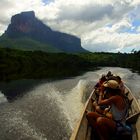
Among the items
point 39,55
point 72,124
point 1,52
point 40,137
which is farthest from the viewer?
point 39,55

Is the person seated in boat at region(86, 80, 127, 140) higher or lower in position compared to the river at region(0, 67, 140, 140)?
higher

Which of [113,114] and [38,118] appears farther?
[38,118]

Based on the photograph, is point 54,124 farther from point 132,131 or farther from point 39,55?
point 39,55

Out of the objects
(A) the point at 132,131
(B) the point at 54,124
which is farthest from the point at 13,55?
(A) the point at 132,131

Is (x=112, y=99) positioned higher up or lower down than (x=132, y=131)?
higher up

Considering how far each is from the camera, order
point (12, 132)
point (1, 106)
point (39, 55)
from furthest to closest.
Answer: point (39, 55)
point (1, 106)
point (12, 132)

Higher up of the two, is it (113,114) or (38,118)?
(113,114)

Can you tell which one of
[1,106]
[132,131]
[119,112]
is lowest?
[1,106]

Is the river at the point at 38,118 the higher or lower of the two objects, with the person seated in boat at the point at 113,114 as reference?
lower

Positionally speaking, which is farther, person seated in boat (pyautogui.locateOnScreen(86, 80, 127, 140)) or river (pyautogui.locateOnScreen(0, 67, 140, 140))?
river (pyautogui.locateOnScreen(0, 67, 140, 140))

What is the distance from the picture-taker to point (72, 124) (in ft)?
62.2

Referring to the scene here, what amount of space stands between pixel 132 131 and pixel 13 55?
9217 cm

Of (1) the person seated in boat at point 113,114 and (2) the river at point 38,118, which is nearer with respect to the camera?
(1) the person seated in boat at point 113,114

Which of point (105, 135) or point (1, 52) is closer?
point (105, 135)
